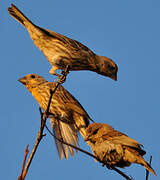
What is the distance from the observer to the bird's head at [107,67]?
21.6 feet

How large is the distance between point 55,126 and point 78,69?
124 cm

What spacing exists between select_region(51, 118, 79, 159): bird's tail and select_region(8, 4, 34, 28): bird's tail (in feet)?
6.17

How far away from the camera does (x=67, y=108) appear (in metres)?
6.76

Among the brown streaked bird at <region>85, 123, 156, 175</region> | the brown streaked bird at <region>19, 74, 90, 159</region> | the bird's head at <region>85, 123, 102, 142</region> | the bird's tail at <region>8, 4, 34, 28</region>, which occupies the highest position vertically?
the bird's tail at <region>8, 4, 34, 28</region>

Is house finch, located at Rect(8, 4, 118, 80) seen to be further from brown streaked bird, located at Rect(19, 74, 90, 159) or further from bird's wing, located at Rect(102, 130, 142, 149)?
bird's wing, located at Rect(102, 130, 142, 149)

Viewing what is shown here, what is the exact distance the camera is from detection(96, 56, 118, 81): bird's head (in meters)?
6.58

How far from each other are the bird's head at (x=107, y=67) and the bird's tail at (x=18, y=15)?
1.44m

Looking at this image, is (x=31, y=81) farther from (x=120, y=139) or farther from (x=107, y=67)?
(x=120, y=139)

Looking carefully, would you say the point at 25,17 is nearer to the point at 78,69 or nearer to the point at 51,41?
the point at 51,41

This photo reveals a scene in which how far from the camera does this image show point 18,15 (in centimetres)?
590

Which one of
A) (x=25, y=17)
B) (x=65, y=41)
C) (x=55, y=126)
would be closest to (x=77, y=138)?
(x=55, y=126)

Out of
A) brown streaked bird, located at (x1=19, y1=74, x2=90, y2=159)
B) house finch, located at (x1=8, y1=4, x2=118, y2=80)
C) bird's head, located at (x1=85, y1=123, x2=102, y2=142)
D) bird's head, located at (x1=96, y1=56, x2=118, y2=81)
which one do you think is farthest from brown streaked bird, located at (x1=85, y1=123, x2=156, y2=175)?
bird's head, located at (x1=96, y1=56, x2=118, y2=81)

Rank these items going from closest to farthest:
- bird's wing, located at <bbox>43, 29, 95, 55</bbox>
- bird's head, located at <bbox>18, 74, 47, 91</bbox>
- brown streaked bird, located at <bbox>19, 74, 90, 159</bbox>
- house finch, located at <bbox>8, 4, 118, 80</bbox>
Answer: house finch, located at <bbox>8, 4, 118, 80</bbox> < bird's wing, located at <bbox>43, 29, 95, 55</bbox> < brown streaked bird, located at <bbox>19, 74, 90, 159</bbox> < bird's head, located at <bbox>18, 74, 47, 91</bbox>

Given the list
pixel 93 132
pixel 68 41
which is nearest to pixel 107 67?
pixel 68 41
